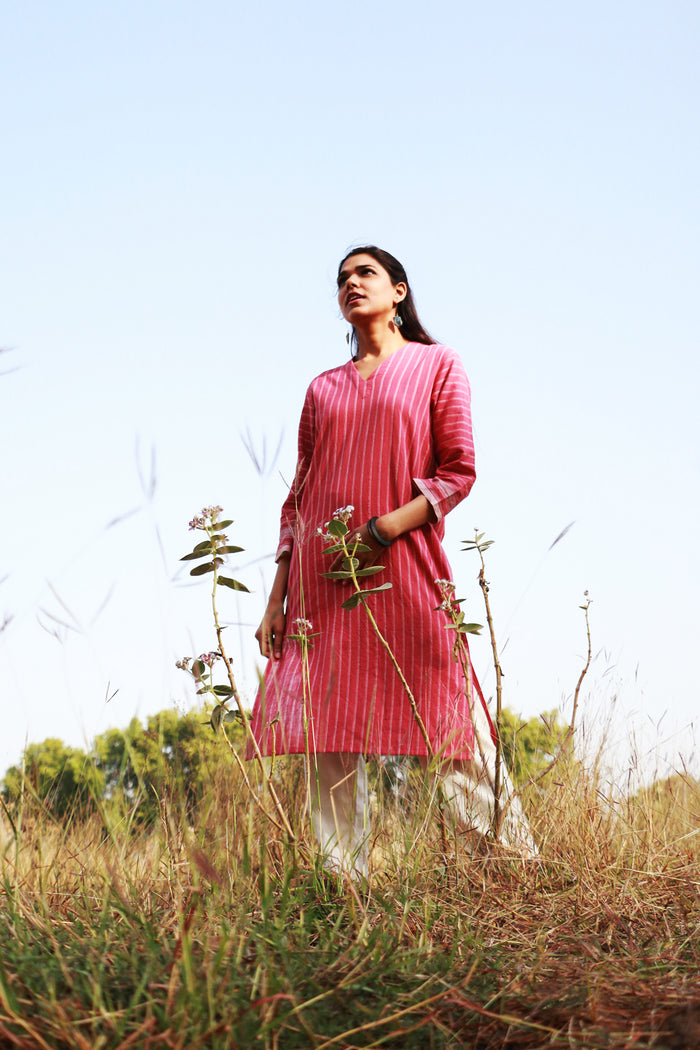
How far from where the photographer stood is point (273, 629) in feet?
8.84

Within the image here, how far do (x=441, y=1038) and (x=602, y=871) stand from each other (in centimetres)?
121

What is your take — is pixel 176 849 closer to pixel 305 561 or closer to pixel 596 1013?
pixel 305 561

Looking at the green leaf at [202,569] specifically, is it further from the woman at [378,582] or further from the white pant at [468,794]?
the white pant at [468,794]

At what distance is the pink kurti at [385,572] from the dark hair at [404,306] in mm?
174

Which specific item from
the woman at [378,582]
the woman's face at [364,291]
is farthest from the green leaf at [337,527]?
the woman's face at [364,291]

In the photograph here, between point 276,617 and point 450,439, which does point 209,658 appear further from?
point 450,439

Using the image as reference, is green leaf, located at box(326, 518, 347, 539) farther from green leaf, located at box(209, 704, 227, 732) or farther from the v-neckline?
the v-neckline

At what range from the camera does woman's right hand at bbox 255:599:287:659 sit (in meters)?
2.65

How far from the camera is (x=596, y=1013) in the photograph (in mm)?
1293

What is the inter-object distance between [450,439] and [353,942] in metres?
1.49

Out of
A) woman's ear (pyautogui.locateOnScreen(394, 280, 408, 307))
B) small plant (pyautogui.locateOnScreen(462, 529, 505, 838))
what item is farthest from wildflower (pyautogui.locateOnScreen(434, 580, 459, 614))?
woman's ear (pyautogui.locateOnScreen(394, 280, 408, 307))

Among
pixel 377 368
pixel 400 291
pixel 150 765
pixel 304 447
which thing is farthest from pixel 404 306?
pixel 150 765

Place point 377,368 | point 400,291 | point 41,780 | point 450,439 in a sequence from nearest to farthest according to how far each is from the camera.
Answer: point 41,780, point 450,439, point 377,368, point 400,291

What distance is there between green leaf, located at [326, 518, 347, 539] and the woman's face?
2.89 feet
